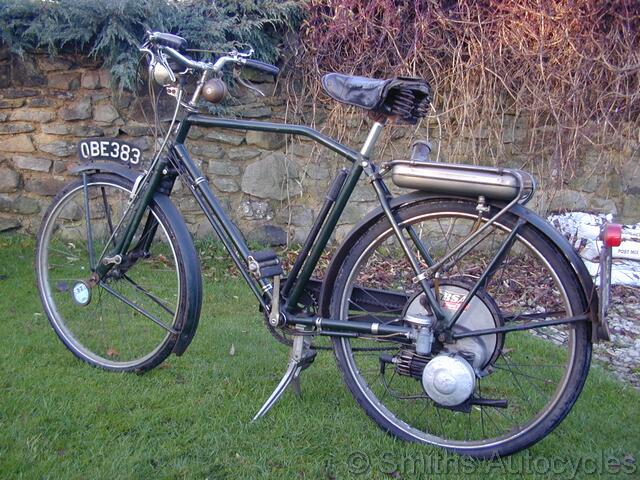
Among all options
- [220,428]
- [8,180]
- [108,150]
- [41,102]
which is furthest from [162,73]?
[8,180]

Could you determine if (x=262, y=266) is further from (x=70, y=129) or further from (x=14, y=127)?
(x=14, y=127)

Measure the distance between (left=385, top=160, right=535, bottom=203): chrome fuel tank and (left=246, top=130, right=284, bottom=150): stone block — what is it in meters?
3.13

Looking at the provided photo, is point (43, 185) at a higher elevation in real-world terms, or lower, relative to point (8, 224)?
higher

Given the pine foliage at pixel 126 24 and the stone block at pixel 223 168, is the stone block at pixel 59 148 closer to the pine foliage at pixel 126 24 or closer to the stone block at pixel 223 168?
the pine foliage at pixel 126 24

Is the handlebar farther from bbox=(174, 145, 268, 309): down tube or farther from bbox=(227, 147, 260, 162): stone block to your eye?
bbox=(227, 147, 260, 162): stone block

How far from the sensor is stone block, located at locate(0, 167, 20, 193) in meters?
5.23

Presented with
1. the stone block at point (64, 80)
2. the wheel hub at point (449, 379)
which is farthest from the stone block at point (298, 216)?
the wheel hub at point (449, 379)

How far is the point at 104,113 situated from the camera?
16.9 feet

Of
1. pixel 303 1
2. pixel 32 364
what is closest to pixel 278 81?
pixel 303 1

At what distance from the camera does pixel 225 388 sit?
284cm

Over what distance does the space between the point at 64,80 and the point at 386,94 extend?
11.9 ft

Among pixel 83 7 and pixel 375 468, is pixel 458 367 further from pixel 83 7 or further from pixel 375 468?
pixel 83 7

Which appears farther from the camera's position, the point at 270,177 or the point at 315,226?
the point at 270,177

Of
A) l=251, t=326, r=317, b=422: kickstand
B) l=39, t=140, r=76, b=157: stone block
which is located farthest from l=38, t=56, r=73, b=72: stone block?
l=251, t=326, r=317, b=422: kickstand
